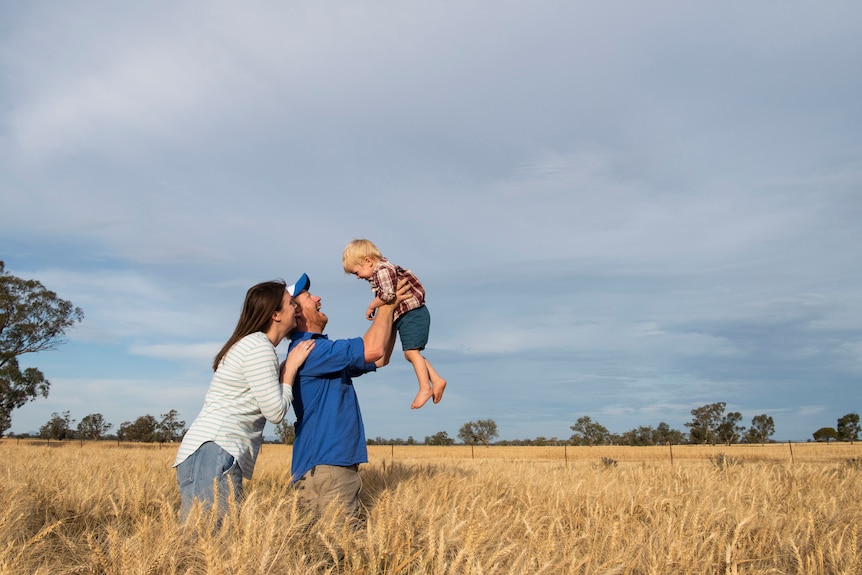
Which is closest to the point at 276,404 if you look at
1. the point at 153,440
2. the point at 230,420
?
the point at 230,420

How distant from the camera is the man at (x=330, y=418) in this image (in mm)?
4508

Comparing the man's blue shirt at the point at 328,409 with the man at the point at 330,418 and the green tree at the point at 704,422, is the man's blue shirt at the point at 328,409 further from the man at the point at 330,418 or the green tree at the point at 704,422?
the green tree at the point at 704,422

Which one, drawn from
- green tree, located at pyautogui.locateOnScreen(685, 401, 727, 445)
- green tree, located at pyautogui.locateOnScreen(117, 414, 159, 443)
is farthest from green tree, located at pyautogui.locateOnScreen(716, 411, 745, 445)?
green tree, located at pyautogui.locateOnScreen(117, 414, 159, 443)

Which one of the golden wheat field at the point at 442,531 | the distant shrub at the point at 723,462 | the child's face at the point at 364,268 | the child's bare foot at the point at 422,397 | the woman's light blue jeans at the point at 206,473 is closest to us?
the golden wheat field at the point at 442,531

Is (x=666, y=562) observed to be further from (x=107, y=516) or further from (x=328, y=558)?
(x=107, y=516)

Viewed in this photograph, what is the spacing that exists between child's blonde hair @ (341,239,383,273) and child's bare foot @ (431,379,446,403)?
1469 millimetres

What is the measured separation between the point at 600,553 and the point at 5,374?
48.9m

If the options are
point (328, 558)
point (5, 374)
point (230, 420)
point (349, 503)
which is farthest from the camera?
point (5, 374)

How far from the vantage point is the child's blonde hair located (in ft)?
21.5

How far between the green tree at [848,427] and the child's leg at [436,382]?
372 feet

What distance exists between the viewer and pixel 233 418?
4031mm

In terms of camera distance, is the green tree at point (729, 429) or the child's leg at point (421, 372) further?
the green tree at point (729, 429)

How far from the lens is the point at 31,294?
43750 mm

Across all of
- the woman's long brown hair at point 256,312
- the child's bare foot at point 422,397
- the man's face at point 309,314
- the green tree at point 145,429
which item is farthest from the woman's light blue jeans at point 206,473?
the green tree at point 145,429
